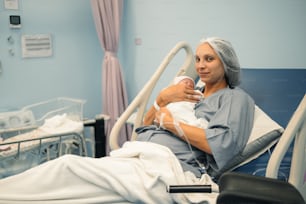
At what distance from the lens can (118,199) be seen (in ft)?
4.08

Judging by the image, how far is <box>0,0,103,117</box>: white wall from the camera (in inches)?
116

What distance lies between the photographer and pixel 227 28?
247cm

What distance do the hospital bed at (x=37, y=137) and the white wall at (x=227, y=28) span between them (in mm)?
868

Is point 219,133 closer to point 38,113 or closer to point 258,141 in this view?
point 258,141

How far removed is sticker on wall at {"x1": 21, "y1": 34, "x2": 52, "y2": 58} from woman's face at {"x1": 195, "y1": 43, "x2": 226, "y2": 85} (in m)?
1.83

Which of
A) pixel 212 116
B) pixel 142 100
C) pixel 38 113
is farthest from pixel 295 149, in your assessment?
pixel 38 113

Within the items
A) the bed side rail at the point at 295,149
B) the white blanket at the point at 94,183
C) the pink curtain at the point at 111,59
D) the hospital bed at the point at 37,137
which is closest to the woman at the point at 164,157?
the white blanket at the point at 94,183

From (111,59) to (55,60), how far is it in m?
0.54

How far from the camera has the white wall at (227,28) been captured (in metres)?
2.23

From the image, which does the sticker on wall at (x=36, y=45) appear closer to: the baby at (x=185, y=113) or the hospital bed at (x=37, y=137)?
the hospital bed at (x=37, y=137)

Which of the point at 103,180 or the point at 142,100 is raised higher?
the point at 142,100

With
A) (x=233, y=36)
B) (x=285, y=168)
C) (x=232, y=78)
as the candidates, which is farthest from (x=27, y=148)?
(x=233, y=36)

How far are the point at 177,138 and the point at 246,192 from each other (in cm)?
75

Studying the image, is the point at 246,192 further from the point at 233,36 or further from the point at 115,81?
the point at 115,81
